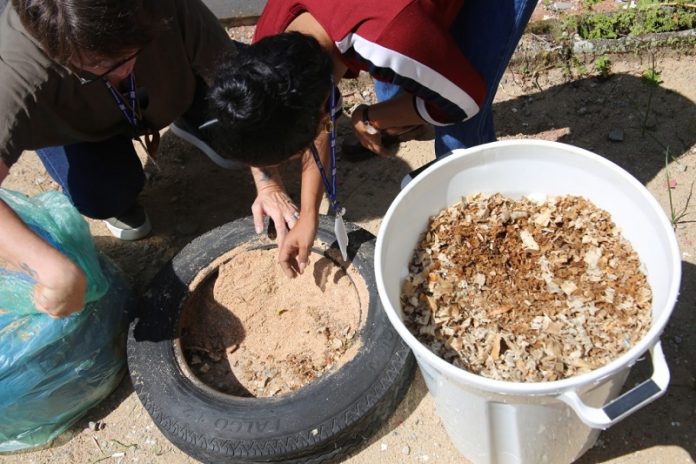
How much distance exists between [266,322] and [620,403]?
3.58 ft

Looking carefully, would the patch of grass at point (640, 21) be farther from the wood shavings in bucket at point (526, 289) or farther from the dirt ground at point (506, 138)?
the wood shavings in bucket at point (526, 289)

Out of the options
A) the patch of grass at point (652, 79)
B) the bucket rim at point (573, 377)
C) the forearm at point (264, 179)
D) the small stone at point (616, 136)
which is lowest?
the small stone at point (616, 136)

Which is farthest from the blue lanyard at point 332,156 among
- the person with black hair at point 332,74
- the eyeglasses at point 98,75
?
the eyeglasses at point 98,75

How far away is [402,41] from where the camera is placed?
4.63 ft

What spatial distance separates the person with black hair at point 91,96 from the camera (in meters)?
1.39

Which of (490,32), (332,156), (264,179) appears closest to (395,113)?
(332,156)

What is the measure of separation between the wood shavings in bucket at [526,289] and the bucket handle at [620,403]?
0.13 meters

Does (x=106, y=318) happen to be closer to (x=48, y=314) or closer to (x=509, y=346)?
(x=48, y=314)

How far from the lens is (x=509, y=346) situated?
143cm

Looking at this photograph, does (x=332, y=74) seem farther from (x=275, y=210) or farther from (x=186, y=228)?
(x=186, y=228)

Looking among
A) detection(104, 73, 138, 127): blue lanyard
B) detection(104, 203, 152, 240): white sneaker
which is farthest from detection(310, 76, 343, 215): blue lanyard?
detection(104, 203, 152, 240): white sneaker

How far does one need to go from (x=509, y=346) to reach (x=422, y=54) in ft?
2.09

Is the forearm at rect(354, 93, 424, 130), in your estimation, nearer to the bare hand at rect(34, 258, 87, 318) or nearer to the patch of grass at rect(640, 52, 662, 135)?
the bare hand at rect(34, 258, 87, 318)

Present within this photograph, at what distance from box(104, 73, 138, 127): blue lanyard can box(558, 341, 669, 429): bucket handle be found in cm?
136
